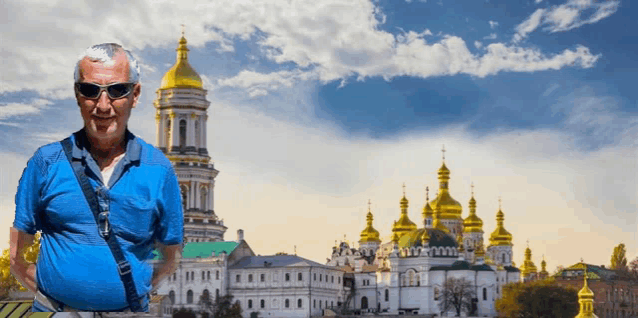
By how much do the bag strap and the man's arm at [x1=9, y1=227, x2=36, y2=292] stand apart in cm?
33

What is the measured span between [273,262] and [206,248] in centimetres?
489

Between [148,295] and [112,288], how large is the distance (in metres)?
0.18

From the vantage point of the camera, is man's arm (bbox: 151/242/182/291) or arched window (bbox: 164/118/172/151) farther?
arched window (bbox: 164/118/172/151)

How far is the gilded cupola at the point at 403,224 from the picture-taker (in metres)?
106

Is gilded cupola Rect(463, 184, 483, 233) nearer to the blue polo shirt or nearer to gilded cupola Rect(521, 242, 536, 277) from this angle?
gilded cupola Rect(521, 242, 536, 277)

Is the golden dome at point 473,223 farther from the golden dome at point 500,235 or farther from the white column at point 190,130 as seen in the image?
the white column at point 190,130

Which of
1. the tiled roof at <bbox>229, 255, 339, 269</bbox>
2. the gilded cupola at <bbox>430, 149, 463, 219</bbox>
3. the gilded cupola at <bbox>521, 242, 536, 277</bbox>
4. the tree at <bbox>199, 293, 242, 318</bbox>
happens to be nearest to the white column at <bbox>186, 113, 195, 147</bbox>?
the tiled roof at <bbox>229, 255, 339, 269</bbox>

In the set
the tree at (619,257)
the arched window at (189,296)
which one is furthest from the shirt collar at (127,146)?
the tree at (619,257)

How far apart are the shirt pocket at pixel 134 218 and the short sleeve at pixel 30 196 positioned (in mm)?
297

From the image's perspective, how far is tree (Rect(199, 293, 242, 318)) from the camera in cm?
9106

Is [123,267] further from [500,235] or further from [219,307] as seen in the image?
[500,235]

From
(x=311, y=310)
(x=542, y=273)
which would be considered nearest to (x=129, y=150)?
(x=311, y=310)

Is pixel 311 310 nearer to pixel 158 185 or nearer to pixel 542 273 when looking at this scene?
pixel 542 273

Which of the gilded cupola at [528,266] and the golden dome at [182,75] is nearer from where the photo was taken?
the golden dome at [182,75]
